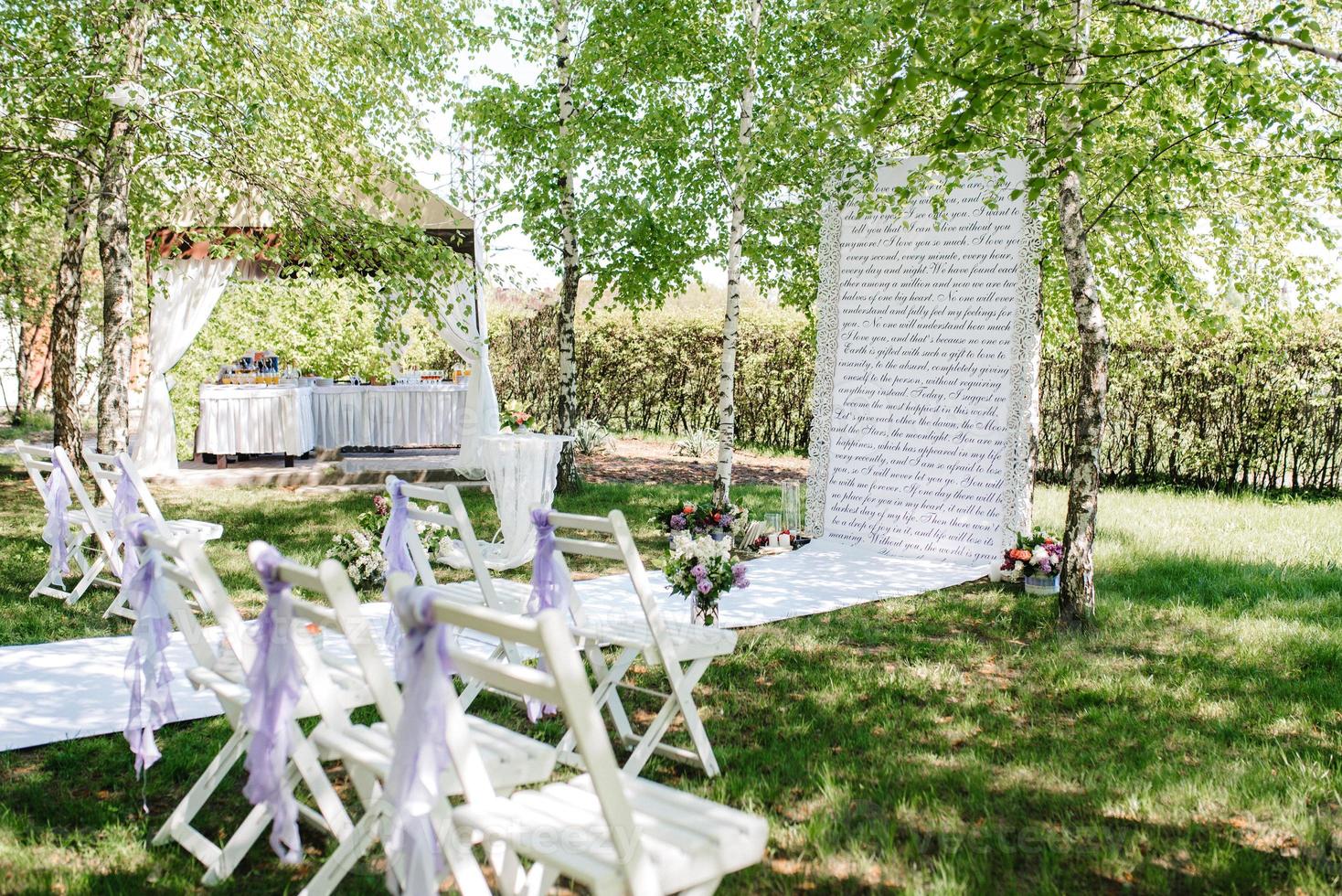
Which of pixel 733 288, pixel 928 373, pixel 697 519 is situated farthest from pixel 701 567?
pixel 733 288

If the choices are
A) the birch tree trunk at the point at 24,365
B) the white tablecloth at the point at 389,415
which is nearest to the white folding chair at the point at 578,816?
the white tablecloth at the point at 389,415

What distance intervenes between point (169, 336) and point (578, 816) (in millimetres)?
10115

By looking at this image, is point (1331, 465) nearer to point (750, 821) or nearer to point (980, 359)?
point (980, 359)

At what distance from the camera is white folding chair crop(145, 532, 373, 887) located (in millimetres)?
2598

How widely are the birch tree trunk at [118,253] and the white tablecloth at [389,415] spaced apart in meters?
4.76

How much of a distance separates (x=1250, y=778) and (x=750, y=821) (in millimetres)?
2314

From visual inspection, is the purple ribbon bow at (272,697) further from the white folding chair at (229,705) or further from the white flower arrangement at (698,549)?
the white flower arrangement at (698,549)

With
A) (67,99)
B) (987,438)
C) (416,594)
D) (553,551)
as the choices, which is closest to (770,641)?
(553,551)

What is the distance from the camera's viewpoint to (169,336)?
1070cm

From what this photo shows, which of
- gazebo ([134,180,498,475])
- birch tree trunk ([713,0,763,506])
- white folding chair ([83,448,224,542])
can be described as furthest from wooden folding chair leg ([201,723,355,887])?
gazebo ([134,180,498,475])

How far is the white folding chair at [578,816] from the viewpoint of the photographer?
183 centimetres

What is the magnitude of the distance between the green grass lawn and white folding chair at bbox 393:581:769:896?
28.8 inches

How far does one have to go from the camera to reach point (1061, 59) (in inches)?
174

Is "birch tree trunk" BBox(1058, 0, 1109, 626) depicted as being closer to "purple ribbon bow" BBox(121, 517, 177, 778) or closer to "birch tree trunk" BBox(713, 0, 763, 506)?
"birch tree trunk" BBox(713, 0, 763, 506)
